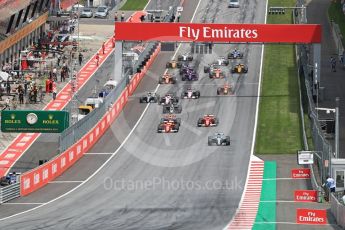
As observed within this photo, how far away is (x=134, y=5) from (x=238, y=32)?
142ft

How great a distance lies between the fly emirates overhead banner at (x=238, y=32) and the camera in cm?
10388

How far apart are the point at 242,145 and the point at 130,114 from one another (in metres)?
13.2

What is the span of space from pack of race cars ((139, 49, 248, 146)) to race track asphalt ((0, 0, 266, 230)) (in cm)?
63

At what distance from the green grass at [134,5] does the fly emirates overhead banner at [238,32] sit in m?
39.2

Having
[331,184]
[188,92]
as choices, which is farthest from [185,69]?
[331,184]

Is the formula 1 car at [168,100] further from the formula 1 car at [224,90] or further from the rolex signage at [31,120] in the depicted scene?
the rolex signage at [31,120]

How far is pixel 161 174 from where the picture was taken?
79.4 m

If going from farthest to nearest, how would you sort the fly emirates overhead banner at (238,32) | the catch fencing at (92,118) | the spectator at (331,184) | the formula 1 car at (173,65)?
the formula 1 car at (173,65), the fly emirates overhead banner at (238,32), the catch fencing at (92,118), the spectator at (331,184)

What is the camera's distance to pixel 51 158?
8300cm

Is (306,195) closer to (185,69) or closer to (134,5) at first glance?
(185,69)

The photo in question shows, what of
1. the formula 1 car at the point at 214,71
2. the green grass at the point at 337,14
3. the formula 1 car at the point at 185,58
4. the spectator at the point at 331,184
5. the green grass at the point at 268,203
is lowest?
the green grass at the point at 268,203

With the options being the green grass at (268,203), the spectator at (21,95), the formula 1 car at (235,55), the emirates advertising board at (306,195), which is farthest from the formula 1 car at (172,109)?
the emirates advertising board at (306,195)

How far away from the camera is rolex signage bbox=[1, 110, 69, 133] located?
80.3m

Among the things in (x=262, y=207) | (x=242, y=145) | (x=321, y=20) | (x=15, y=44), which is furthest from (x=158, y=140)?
(x=321, y=20)
